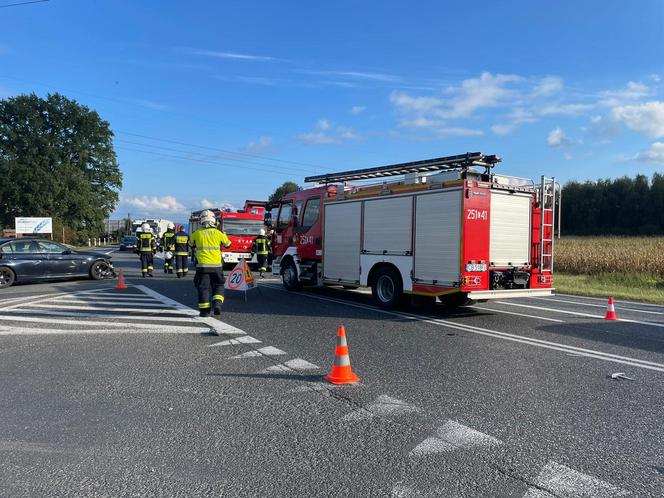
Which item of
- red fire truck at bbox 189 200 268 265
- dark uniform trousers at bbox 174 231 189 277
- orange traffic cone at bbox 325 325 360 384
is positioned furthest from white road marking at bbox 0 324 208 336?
red fire truck at bbox 189 200 268 265

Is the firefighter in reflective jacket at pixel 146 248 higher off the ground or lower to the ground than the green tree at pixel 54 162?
lower

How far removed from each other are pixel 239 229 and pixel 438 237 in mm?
13459

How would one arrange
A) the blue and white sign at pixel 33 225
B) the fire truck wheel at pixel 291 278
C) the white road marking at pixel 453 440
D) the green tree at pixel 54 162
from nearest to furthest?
the white road marking at pixel 453 440 → the fire truck wheel at pixel 291 278 → the blue and white sign at pixel 33 225 → the green tree at pixel 54 162

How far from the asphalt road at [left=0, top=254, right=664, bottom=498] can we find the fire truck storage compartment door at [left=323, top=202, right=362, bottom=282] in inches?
126

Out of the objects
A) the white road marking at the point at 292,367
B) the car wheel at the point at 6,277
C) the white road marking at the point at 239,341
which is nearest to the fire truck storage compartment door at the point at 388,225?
the white road marking at the point at 239,341

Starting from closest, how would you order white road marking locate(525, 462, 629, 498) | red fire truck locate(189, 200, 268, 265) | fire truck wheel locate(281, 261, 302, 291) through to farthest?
white road marking locate(525, 462, 629, 498), fire truck wheel locate(281, 261, 302, 291), red fire truck locate(189, 200, 268, 265)

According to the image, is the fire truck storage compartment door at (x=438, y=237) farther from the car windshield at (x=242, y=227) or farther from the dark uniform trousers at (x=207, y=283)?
the car windshield at (x=242, y=227)

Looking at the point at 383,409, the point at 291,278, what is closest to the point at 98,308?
the point at 291,278

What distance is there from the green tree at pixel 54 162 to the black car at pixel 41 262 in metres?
42.5

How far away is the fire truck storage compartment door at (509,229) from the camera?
32.1 ft

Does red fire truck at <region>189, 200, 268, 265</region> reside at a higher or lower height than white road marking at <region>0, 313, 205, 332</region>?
higher

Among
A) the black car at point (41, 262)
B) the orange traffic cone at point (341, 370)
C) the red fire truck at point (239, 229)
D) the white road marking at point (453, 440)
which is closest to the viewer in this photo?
the white road marking at point (453, 440)

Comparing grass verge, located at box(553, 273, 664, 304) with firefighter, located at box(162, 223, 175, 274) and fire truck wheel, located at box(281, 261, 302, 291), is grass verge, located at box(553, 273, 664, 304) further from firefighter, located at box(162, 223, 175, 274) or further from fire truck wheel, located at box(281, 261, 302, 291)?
firefighter, located at box(162, 223, 175, 274)

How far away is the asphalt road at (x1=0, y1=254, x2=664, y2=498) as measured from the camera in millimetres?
3410
